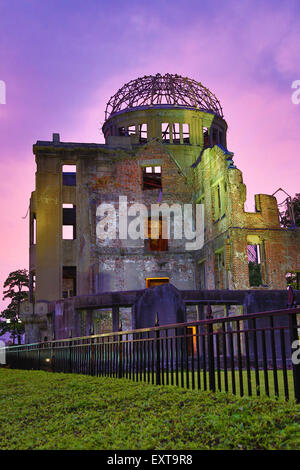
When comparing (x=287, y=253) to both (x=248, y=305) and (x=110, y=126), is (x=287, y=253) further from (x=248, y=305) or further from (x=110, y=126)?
(x=110, y=126)

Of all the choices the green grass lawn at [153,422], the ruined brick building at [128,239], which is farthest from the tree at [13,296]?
the green grass lawn at [153,422]

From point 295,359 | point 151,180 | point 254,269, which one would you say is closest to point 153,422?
point 295,359

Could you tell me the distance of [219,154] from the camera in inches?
1113

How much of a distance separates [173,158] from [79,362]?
2316 cm

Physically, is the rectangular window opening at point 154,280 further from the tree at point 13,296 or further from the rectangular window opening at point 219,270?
the tree at point 13,296

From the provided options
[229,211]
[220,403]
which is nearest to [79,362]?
[220,403]
